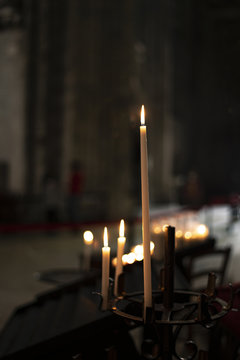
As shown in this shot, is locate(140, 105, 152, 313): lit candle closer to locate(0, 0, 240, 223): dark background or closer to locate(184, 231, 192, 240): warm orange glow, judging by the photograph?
locate(184, 231, 192, 240): warm orange glow

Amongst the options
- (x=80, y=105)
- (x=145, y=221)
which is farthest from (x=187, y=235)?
(x=80, y=105)

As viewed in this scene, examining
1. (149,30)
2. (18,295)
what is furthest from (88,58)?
(18,295)

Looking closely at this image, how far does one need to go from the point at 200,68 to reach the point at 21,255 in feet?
30.6

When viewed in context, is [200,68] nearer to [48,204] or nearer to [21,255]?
[48,204]

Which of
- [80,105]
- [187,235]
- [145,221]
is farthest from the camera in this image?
[80,105]

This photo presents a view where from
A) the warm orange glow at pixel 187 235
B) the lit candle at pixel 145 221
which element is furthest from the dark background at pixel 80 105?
the lit candle at pixel 145 221

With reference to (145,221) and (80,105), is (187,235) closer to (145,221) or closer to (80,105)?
(145,221)

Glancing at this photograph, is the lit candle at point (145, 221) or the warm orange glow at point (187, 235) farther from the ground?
the lit candle at point (145, 221)

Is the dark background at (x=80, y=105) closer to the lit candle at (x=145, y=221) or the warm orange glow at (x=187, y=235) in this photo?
the warm orange glow at (x=187, y=235)

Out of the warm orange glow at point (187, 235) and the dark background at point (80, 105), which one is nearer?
the warm orange glow at point (187, 235)

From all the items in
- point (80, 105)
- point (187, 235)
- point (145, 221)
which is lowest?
point (187, 235)

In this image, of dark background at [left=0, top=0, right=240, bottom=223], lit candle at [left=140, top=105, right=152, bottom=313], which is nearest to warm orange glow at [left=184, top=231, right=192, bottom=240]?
lit candle at [left=140, top=105, right=152, bottom=313]

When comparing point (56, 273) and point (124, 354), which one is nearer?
point (124, 354)

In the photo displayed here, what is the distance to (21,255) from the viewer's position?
659cm
